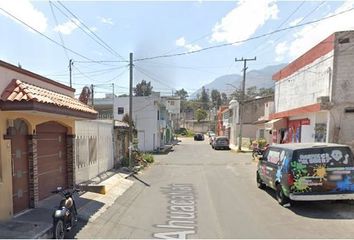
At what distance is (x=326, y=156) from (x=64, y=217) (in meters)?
7.44

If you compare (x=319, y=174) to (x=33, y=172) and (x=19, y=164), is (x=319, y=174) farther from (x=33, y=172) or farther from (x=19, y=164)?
(x=19, y=164)

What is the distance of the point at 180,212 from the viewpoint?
32.2ft

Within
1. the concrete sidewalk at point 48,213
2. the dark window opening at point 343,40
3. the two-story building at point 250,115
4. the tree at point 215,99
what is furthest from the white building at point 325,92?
the tree at point 215,99

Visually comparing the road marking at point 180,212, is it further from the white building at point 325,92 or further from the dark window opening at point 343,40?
the dark window opening at point 343,40

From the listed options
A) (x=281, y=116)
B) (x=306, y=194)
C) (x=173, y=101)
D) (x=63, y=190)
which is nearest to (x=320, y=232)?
(x=306, y=194)

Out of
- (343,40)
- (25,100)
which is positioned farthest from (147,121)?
(25,100)

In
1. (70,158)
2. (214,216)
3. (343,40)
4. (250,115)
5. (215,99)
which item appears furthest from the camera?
(215,99)

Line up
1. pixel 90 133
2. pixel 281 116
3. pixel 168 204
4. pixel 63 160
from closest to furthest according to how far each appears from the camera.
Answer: pixel 168 204
pixel 63 160
pixel 90 133
pixel 281 116

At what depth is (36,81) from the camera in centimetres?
990

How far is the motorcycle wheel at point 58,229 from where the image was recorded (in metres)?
6.83

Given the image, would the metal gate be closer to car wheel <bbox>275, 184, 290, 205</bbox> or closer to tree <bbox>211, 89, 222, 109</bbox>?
car wheel <bbox>275, 184, 290, 205</bbox>

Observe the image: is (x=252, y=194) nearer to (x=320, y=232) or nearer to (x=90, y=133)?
(x=320, y=232)

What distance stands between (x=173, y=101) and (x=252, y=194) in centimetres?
8418

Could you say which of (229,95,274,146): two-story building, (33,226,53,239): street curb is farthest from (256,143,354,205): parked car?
(229,95,274,146): two-story building
